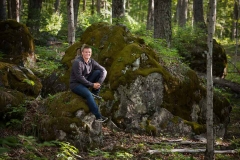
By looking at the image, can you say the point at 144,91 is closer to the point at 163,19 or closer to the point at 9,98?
the point at 9,98

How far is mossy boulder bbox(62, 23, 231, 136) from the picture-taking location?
8148mm

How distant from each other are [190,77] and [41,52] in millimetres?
6674

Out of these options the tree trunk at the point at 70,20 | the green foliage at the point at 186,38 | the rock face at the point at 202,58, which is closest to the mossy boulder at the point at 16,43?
the tree trunk at the point at 70,20

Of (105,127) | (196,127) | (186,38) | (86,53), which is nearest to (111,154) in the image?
(105,127)

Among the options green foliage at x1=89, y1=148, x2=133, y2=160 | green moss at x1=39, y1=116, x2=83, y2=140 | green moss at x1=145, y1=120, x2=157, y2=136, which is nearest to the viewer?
green foliage at x1=89, y1=148, x2=133, y2=160

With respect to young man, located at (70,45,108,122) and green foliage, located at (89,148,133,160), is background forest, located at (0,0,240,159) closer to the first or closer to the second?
green foliage, located at (89,148,133,160)

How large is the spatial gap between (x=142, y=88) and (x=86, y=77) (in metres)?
2.23

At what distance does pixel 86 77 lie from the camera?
6727 millimetres

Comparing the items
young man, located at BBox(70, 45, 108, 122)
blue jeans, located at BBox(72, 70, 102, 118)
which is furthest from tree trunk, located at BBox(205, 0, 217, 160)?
blue jeans, located at BBox(72, 70, 102, 118)

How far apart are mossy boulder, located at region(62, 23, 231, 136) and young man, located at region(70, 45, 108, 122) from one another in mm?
1543

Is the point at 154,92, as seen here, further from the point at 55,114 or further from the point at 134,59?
the point at 55,114

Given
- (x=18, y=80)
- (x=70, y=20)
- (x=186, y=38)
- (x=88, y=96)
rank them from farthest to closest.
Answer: (x=186, y=38)
(x=70, y=20)
(x=18, y=80)
(x=88, y=96)

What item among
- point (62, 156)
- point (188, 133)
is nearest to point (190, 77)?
point (188, 133)

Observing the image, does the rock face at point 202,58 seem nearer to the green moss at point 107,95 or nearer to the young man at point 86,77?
the green moss at point 107,95
